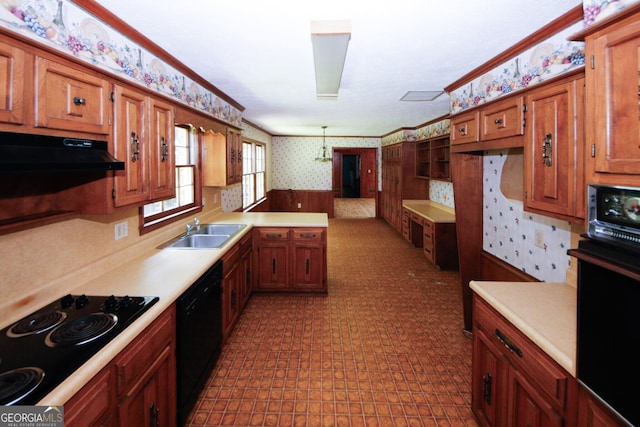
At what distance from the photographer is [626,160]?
108cm

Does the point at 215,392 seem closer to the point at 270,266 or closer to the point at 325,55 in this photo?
the point at 270,266

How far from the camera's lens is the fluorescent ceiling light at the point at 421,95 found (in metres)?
3.67

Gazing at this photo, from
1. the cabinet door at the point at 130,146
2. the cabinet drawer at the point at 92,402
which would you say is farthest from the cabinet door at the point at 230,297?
the cabinet drawer at the point at 92,402

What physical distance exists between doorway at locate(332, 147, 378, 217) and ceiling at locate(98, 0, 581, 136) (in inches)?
284

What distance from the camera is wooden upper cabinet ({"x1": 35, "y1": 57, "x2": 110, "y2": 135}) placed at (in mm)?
1347

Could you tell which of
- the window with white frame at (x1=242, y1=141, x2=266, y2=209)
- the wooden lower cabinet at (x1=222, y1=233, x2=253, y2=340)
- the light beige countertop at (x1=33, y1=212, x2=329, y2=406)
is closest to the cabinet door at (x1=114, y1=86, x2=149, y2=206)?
the light beige countertop at (x1=33, y1=212, x2=329, y2=406)

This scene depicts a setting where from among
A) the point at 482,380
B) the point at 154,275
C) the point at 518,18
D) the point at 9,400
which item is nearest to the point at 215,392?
the point at 154,275

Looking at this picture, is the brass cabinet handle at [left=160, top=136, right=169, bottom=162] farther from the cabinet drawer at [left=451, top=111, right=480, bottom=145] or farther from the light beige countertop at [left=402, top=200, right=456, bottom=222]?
the light beige countertop at [left=402, top=200, right=456, bottom=222]

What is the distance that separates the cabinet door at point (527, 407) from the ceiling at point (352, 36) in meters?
1.83

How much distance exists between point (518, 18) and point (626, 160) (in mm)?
1211

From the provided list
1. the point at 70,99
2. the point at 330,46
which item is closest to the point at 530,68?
the point at 330,46

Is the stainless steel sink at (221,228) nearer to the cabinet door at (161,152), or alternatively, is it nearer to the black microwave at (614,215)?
the cabinet door at (161,152)

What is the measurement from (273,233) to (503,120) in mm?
2556

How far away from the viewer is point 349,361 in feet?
8.77
